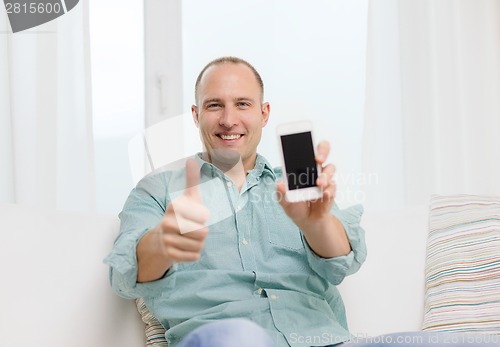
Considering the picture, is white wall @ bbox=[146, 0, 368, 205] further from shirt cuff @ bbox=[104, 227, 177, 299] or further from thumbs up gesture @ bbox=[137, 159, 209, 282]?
thumbs up gesture @ bbox=[137, 159, 209, 282]

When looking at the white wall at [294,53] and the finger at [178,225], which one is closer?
the finger at [178,225]

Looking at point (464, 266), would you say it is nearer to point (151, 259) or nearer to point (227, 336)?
point (151, 259)

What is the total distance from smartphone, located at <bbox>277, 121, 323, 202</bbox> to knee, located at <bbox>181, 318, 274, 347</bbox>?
33cm

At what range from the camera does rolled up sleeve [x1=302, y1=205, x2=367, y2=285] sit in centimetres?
134

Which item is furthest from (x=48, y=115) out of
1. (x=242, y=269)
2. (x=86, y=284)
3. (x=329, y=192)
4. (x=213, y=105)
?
(x=329, y=192)

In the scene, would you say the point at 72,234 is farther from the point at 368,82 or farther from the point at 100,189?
the point at 368,82

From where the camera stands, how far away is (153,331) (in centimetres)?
140

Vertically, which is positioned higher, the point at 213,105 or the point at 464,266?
the point at 213,105

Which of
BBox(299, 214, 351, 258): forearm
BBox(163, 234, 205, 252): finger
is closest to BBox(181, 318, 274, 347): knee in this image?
BBox(163, 234, 205, 252): finger

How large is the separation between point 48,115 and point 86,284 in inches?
41.0

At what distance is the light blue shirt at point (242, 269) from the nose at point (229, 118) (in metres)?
0.09

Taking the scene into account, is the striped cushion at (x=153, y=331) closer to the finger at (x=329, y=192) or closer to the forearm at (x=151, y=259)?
the forearm at (x=151, y=259)

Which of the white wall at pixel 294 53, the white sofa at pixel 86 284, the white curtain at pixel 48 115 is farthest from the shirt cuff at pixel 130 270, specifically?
the white wall at pixel 294 53

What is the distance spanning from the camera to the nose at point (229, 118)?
1.49 metres
